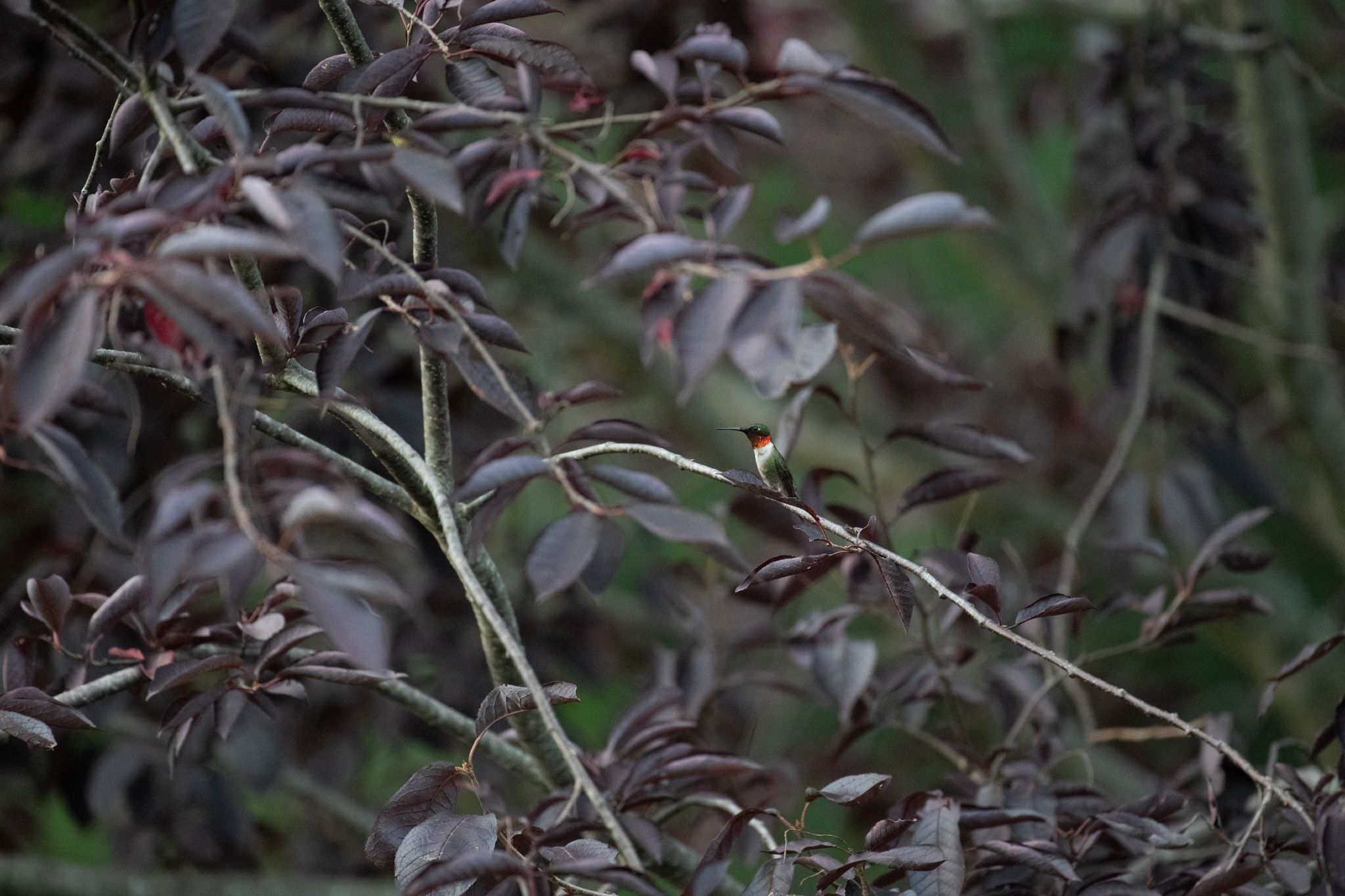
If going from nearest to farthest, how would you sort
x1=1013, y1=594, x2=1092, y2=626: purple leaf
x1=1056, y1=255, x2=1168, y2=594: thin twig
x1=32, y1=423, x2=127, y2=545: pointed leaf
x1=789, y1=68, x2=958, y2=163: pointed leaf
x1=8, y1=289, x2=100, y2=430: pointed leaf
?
x1=8, y1=289, x2=100, y2=430: pointed leaf < x1=32, y1=423, x2=127, y2=545: pointed leaf < x1=789, y1=68, x2=958, y2=163: pointed leaf < x1=1013, y1=594, x2=1092, y2=626: purple leaf < x1=1056, y1=255, x2=1168, y2=594: thin twig

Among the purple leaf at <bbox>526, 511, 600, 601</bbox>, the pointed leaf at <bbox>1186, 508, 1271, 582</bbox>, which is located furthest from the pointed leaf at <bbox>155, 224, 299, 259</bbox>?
the pointed leaf at <bbox>1186, 508, 1271, 582</bbox>

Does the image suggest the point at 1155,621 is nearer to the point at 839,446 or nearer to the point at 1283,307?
the point at 1283,307

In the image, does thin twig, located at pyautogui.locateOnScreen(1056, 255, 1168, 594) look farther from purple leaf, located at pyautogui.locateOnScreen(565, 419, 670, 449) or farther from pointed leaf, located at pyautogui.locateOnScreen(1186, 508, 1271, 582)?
purple leaf, located at pyautogui.locateOnScreen(565, 419, 670, 449)

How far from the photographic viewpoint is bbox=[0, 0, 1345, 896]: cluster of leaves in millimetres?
619

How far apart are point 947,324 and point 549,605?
2442mm

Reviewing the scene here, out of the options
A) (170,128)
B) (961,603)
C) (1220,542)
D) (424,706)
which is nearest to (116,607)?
(424,706)

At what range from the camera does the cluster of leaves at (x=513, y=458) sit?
619 millimetres

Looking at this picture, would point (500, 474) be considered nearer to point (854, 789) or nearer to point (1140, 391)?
point (854, 789)

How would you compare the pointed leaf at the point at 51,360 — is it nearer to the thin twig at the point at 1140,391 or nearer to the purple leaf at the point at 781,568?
the purple leaf at the point at 781,568

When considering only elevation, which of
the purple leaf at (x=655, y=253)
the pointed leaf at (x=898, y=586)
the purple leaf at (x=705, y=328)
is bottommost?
the pointed leaf at (x=898, y=586)

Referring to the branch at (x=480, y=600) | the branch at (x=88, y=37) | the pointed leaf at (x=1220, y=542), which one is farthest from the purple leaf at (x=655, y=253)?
the pointed leaf at (x=1220, y=542)

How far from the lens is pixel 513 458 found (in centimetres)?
76

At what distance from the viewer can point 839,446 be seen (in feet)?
9.66

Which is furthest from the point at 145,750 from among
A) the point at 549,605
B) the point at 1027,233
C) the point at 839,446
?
the point at 1027,233
